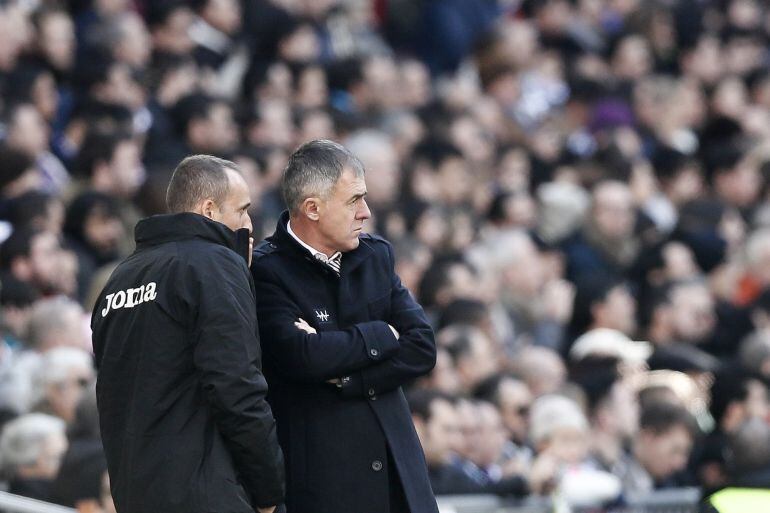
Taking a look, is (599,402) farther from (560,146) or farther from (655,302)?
(560,146)

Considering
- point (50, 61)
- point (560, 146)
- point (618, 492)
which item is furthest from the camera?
point (560, 146)

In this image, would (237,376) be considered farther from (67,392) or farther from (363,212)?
(67,392)

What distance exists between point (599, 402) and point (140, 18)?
18.3 feet

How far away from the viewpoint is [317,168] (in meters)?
4.91

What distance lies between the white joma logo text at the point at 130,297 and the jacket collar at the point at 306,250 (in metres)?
0.55

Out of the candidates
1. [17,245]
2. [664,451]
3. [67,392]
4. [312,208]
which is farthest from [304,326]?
[664,451]

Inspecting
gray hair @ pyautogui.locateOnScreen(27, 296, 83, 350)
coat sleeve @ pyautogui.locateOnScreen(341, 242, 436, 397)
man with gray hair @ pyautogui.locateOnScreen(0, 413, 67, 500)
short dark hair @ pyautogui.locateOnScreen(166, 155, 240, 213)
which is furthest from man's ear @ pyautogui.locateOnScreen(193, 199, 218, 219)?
gray hair @ pyautogui.locateOnScreen(27, 296, 83, 350)

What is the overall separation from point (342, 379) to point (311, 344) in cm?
16

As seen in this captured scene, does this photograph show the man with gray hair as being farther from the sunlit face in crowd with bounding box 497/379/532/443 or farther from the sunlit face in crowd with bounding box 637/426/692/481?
the sunlit face in crowd with bounding box 637/426/692/481

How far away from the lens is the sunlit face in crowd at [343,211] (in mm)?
4906

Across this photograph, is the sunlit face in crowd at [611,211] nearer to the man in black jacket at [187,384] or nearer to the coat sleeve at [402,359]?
the coat sleeve at [402,359]

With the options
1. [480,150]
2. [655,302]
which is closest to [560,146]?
[480,150]

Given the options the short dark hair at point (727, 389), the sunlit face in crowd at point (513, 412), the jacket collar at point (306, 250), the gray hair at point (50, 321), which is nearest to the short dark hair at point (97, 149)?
the gray hair at point (50, 321)

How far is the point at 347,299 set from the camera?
4977 millimetres
